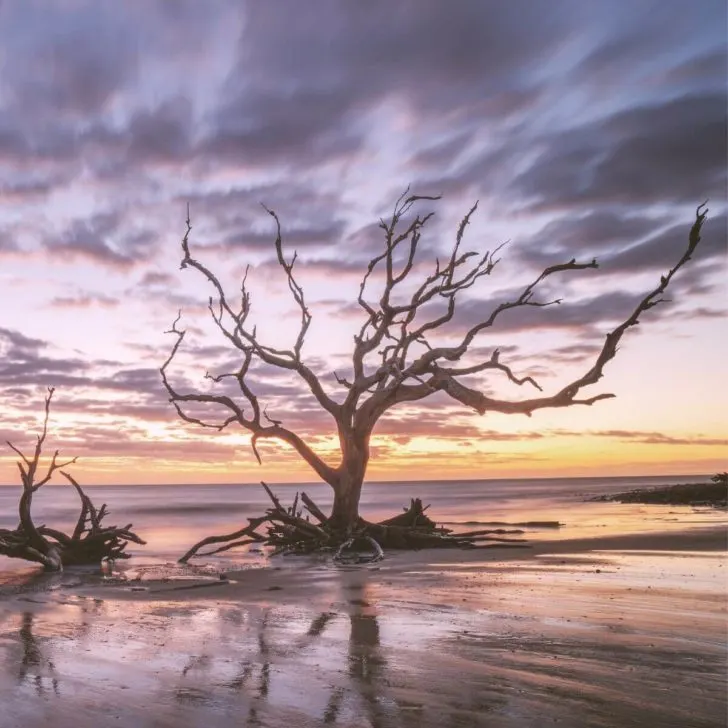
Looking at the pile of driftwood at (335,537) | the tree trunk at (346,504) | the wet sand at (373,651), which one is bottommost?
the wet sand at (373,651)

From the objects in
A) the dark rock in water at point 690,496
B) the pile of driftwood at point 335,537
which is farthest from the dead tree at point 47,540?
the dark rock in water at point 690,496

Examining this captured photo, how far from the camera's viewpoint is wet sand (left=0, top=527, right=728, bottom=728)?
4734mm

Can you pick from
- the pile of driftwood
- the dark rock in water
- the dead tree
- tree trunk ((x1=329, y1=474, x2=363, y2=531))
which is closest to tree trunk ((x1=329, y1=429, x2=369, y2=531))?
tree trunk ((x1=329, y1=474, x2=363, y2=531))

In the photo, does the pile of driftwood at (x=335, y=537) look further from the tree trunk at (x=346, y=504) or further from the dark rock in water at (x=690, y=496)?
the dark rock in water at (x=690, y=496)

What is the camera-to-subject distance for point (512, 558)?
47.2ft

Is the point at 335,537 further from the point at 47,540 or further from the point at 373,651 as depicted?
the point at 373,651

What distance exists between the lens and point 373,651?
6.32m

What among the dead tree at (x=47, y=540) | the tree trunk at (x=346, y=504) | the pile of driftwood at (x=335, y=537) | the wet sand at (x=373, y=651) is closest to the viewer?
the wet sand at (x=373, y=651)

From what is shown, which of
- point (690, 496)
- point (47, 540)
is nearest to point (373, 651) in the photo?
point (47, 540)

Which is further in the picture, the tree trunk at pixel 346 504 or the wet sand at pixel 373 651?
the tree trunk at pixel 346 504

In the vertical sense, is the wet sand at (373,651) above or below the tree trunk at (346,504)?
below

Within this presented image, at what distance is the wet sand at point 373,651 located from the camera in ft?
15.5

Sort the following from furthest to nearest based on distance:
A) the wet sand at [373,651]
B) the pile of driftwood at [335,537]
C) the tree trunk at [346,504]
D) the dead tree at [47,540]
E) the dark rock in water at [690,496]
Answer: the dark rock in water at [690,496]
the tree trunk at [346,504]
the pile of driftwood at [335,537]
the dead tree at [47,540]
the wet sand at [373,651]

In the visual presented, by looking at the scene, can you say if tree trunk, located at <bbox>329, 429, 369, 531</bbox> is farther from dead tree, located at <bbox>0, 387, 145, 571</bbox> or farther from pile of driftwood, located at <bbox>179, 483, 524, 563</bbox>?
dead tree, located at <bbox>0, 387, 145, 571</bbox>
